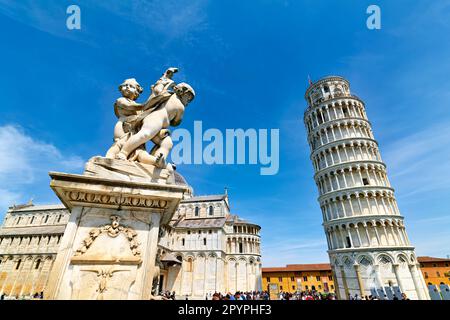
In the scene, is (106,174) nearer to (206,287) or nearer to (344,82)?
(206,287)

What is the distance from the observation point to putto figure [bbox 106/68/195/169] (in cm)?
299

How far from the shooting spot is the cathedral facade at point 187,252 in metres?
40.7

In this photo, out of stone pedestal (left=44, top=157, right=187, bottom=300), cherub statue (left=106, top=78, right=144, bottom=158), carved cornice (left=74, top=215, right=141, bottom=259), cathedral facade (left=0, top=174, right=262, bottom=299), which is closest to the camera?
stone pedestal (left=44, top=157, right=187, bottom=300)

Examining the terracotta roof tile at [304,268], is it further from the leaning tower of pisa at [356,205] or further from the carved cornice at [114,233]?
the carved cornice at [114,233]

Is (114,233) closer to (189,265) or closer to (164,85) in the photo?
(164,85)

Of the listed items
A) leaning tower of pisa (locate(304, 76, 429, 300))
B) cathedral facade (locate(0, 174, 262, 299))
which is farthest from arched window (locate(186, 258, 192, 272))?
leaning tower of pisa (locate(304, 76, 429, 300))

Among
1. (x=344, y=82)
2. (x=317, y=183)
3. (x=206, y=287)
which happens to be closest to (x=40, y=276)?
(x=206, y=287)

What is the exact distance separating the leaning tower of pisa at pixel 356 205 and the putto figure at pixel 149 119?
30.4 metres

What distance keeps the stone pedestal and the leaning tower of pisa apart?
30418 mm

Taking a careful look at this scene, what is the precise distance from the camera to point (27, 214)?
5600 centimetres

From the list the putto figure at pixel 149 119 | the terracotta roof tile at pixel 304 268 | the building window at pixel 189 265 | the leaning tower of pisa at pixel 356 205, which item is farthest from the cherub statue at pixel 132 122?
the terracotta roof tile at pixel 304 268

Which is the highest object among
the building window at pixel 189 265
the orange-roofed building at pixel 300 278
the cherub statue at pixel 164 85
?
the cherub statue at pixel 164 85

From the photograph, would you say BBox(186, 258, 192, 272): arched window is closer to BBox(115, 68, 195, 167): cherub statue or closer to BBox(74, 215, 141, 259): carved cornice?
BBox(115, 68, 195, 167): cherub statue

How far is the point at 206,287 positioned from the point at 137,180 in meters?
43.5
